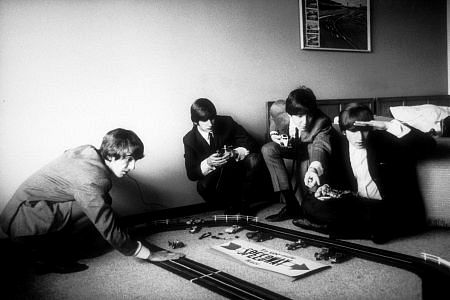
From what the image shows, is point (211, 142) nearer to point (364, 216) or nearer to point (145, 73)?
point (145, 73)

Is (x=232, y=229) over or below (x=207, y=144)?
below

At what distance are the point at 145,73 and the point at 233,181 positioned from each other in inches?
37.4

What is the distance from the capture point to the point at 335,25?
158 inches

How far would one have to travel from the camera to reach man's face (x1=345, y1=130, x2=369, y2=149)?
2.31 m

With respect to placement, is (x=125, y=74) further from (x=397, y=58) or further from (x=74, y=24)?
(x=397, y=58)

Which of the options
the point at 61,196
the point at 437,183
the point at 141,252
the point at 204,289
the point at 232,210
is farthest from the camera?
the point at 232,210

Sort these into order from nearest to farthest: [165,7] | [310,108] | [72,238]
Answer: [72,238] → [310,108] → [165,7]

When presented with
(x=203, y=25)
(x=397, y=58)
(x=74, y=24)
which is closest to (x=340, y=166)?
(x=203, y=25)

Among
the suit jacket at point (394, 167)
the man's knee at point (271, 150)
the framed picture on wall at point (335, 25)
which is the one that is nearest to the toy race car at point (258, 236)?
the suit jacket at point (394, 167)

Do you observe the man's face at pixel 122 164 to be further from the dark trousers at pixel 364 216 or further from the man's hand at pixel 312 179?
the dark trousers at pixel 364 216

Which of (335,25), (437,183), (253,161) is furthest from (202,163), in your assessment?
(335,25)

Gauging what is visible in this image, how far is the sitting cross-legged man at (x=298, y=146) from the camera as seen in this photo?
8.34ft

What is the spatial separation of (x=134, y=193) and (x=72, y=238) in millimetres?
824

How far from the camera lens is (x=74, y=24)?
2709 mm
